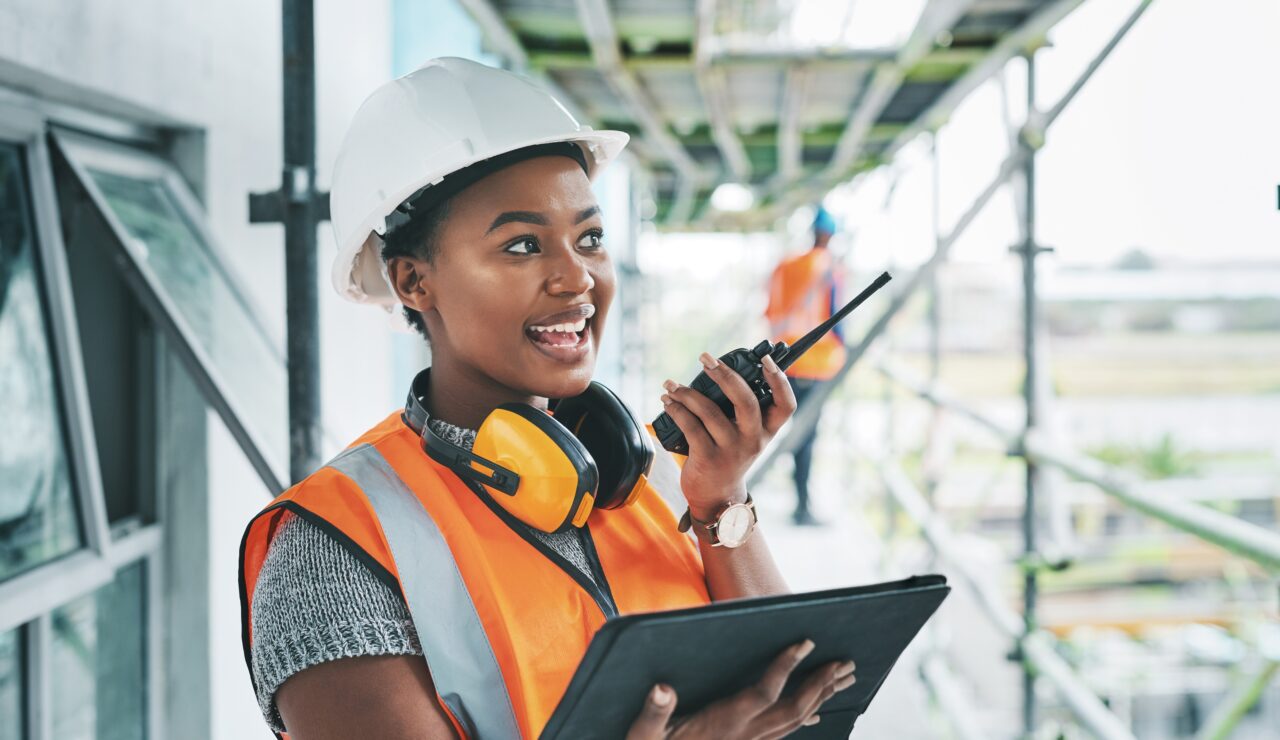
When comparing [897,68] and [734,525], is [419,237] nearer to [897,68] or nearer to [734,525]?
[734,525]

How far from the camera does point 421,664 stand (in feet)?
3.51

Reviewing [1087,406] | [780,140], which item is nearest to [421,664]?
[780,140]

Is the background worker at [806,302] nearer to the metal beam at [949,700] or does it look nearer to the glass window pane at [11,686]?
the metal beam at [949,700]

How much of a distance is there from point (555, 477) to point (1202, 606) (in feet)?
100

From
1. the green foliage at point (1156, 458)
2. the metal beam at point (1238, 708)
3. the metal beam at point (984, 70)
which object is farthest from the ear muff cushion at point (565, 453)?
the green foliage at point (1156, 458)

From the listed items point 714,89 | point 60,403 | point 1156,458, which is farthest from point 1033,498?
point 1156,458

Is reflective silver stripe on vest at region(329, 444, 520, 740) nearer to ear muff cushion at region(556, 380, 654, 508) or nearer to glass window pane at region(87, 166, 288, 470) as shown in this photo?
ear muff cushion at region(556, 380, 654, 508)

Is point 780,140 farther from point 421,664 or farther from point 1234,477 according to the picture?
point 1234,477

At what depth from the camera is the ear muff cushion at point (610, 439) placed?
50.4 inches

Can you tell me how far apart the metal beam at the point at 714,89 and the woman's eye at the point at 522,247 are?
201 centimetres

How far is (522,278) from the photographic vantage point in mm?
1213

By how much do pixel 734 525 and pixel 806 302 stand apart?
5205 millimetres

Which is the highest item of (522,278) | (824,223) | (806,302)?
Result: (824,223)

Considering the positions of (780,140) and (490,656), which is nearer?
(490,656)
